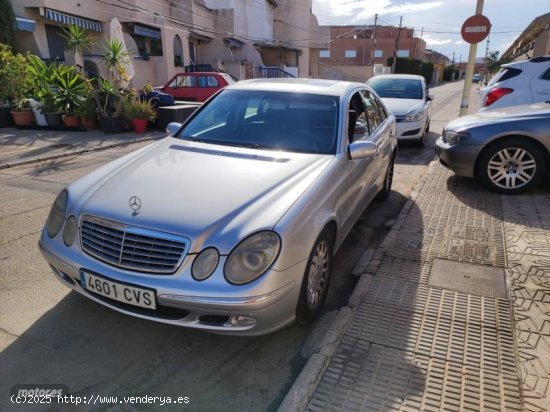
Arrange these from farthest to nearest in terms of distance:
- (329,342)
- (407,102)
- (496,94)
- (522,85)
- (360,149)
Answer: (407,102) < (496,94) < (522,85) < (360,149) < (329,342)

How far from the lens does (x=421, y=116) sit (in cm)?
866

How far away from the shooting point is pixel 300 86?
13.2 feet

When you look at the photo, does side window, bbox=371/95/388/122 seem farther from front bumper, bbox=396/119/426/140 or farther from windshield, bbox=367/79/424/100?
windshield, bbox=367/79/424/100

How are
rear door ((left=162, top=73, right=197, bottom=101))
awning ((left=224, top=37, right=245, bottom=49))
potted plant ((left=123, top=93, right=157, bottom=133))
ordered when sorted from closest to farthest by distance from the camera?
potted plant ((left=123, top=93, right=157, bottom=133)), rear door ((left=162, top=73, right=197, bottom=101)), awning ((left=224, top=37, right=245, bottom=49))

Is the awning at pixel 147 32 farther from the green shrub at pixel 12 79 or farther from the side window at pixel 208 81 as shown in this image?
the green shrub at pixel 12 79

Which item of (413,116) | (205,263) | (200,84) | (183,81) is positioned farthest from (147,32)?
(205,263)

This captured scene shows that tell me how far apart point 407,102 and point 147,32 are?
55.7 feet

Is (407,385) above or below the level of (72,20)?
below

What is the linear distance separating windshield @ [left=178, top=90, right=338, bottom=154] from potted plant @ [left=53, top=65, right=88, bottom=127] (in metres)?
8.22

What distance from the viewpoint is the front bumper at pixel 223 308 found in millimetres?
2236

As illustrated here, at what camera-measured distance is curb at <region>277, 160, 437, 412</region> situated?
7.05 ft

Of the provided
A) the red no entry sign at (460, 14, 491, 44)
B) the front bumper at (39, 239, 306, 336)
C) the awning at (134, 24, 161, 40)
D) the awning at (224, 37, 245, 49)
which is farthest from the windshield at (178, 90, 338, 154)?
the awning at (224, 37, 245, 49)

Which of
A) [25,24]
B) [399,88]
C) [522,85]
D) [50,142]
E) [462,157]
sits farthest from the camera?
[25,24]

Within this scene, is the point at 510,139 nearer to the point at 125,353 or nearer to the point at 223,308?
the point at 223,308
